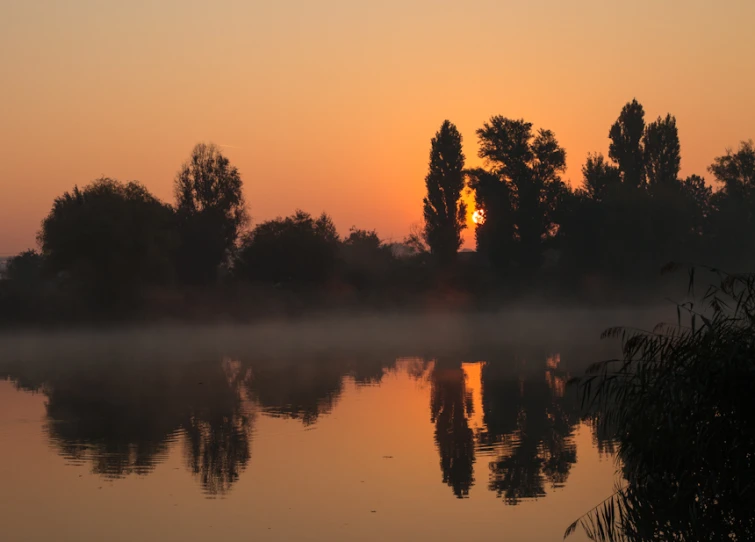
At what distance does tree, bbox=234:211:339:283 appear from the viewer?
2766 inches

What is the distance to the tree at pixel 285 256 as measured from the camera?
70250 millimetres

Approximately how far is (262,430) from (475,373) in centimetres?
1453

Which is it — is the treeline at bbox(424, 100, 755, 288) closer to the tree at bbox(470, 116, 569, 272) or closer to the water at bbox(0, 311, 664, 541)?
the tree at bbox(470, 116, 569, 272)

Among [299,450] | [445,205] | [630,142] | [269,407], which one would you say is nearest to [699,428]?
[299,450]

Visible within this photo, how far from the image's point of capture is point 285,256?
231ft

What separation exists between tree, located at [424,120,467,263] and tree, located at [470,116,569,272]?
5.68 ft

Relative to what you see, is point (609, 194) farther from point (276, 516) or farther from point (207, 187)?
point (276, 516)

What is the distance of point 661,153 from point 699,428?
3027 inches

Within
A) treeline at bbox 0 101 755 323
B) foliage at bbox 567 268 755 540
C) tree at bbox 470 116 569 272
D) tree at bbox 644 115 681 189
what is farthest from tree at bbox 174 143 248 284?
foliage at bbox 567 268 755 540

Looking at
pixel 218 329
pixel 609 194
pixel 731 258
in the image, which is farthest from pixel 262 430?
pixel 731 258

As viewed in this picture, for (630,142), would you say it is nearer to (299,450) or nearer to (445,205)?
(445,205)

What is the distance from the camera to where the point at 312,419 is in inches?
941

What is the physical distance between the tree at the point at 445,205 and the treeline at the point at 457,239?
0.11 meters

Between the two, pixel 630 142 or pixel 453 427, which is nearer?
pixel 453 427
